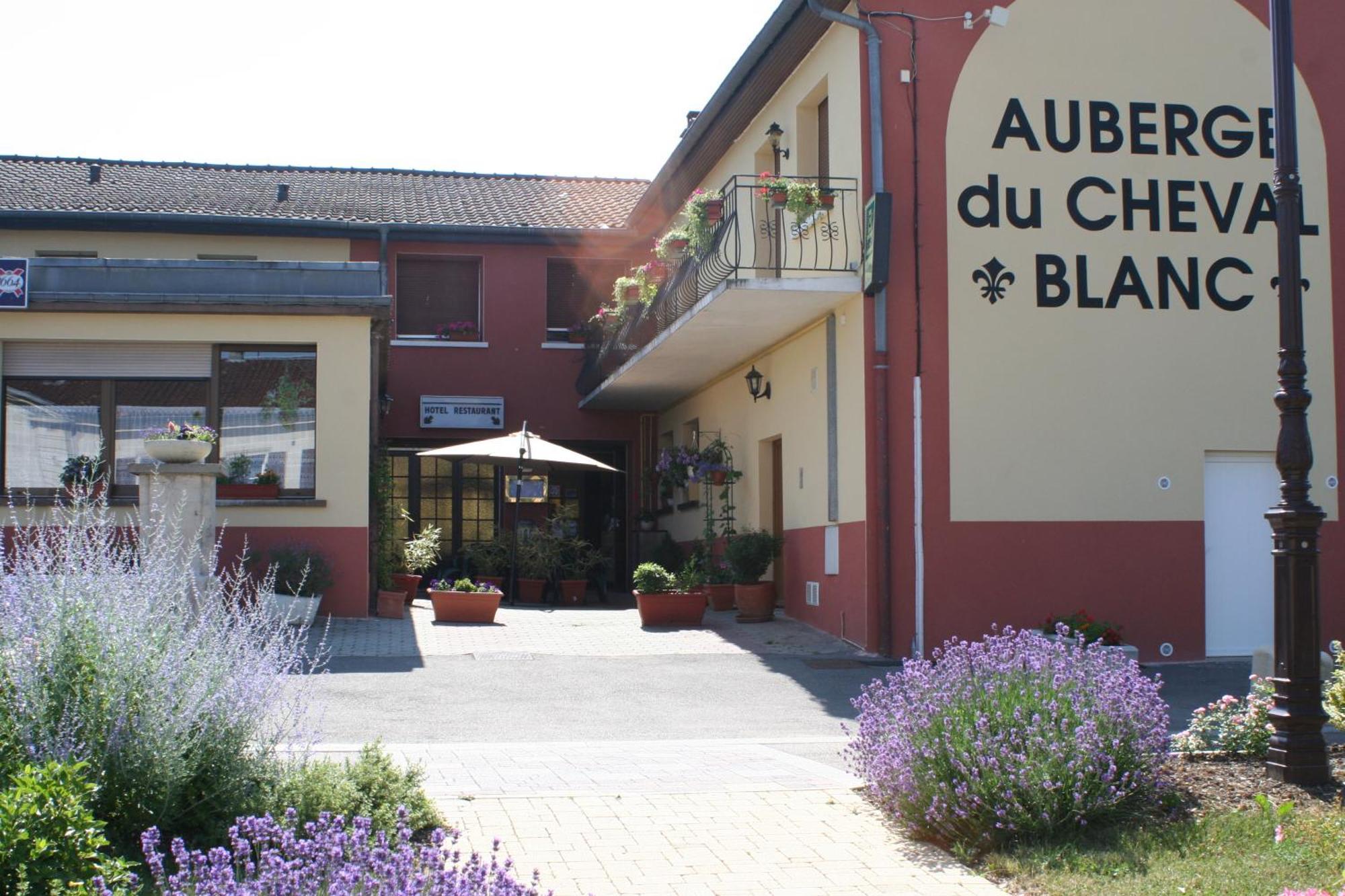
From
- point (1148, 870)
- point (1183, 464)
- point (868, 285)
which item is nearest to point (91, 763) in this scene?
point (1148, 870)

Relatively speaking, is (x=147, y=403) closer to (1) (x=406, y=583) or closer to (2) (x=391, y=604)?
(2) (x=391, y=604)

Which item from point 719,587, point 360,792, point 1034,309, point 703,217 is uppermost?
point 703,217

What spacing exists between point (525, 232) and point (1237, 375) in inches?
471

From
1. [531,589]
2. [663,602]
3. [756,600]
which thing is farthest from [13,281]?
[756,600]

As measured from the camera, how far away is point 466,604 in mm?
15328

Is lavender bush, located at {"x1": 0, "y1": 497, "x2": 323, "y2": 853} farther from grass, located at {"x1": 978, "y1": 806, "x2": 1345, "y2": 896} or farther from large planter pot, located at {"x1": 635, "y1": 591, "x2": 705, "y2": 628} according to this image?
large planter pot, located at {"x1": 635, "y1": 591, "x2": 705, "y2": 628}

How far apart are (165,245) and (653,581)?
11123mm

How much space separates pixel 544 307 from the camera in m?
22.6

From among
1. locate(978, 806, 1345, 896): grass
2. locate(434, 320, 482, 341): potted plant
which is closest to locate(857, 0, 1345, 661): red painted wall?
locate(978, 806, 1345, 896): grass

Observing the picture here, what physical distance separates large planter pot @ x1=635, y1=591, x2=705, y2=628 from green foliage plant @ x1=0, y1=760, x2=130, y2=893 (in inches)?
431

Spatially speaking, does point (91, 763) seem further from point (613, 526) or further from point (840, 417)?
point (613, 526)

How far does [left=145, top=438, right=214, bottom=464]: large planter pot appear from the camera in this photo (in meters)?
13.1

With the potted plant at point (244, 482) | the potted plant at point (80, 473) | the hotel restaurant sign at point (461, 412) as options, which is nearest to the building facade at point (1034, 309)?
the potted plant at point (244, 482)

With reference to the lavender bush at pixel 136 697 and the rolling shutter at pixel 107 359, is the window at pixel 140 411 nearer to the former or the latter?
the rolling shutter at pixel 107 359
